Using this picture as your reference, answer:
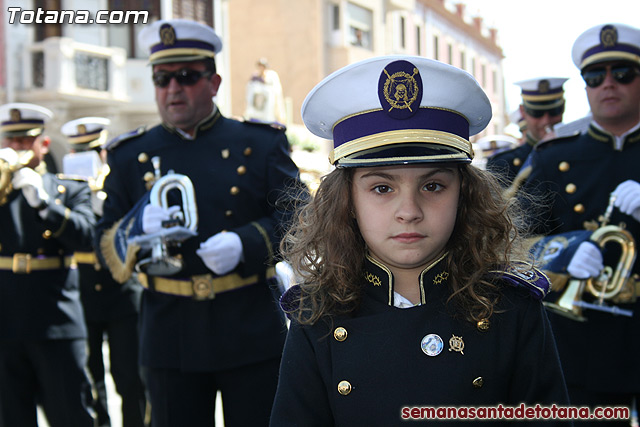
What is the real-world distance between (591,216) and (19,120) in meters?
4.00

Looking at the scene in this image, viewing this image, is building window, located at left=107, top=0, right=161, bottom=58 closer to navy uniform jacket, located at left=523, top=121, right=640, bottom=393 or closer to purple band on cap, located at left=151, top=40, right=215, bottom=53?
purple band on cap, located at left=151, top=40, right=215, bottom=53

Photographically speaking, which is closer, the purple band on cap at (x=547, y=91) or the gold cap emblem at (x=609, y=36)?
the gold cap emblem at (x=609, y=36)

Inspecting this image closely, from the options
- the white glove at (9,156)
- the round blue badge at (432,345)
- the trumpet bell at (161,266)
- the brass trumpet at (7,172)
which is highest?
the white glove at (9,156)

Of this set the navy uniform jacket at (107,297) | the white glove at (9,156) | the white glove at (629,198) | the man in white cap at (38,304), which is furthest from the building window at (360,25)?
the white glove at (629,198)

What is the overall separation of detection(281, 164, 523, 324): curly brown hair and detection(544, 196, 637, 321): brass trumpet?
1.60 metres

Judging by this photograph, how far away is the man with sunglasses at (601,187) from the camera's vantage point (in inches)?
168

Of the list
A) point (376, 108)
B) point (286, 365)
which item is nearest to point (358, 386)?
point (286, 365)

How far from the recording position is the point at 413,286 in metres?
2.50

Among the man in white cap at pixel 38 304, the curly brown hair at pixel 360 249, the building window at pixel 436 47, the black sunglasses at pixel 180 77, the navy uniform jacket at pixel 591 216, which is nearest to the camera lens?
the curly brown hair at pixel 360 249

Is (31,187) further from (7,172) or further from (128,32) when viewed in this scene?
(128,32)

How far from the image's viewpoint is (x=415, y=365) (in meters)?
2.36

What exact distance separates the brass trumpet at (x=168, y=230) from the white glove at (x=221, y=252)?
0.40 feet

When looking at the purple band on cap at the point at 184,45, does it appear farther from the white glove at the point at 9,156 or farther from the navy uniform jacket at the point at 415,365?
the navy uniform jacket at the point at 415,365

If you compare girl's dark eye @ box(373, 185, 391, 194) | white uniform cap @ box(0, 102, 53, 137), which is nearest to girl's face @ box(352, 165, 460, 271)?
girl's dark eye @ box(373, 185, 391, 194)
